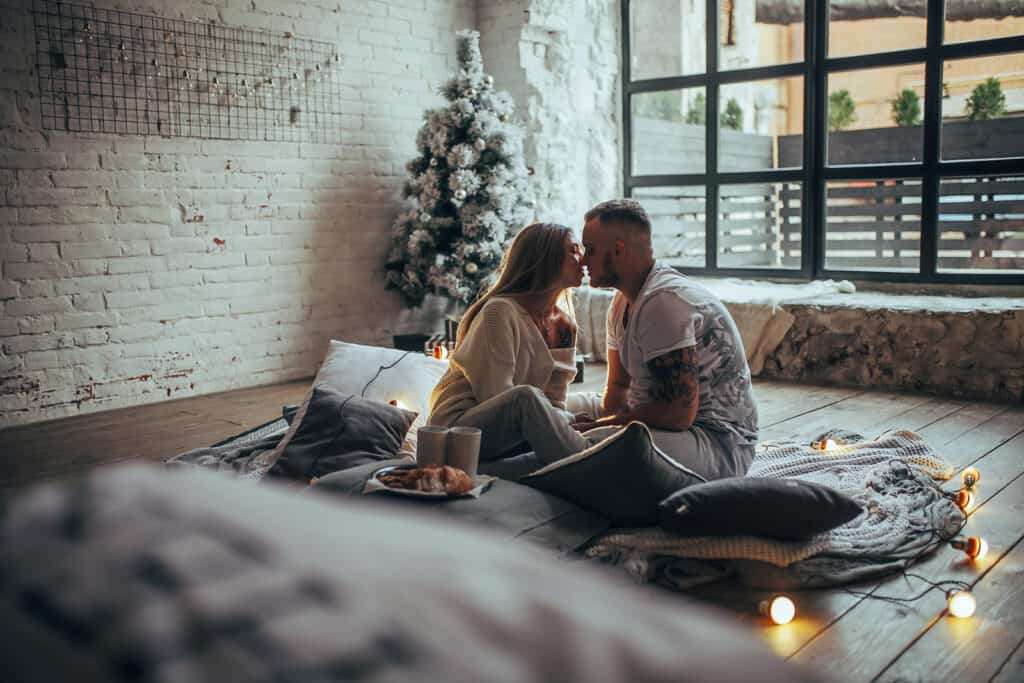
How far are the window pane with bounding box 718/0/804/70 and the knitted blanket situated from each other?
4139mm

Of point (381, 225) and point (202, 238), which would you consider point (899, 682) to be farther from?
point (381, 225)

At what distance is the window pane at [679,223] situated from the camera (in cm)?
701

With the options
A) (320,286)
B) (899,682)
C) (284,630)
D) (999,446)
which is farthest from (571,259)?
(320,286)

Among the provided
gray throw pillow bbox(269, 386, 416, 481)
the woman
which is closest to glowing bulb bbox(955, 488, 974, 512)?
the woman

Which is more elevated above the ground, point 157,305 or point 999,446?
point 157,305

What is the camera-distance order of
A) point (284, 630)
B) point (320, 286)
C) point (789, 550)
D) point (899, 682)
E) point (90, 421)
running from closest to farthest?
point (284, 630)
point (899, 682)
point (789, 550)
point (90, 421)
point (320, 286)

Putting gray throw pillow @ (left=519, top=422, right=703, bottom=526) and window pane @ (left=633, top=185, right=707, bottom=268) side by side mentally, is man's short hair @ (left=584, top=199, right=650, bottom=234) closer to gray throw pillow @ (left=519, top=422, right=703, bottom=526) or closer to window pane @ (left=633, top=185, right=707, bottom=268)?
gray throw pillow @ (left=519, top=422, right=703, bottom=526)

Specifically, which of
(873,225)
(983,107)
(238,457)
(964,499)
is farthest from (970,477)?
(983,107)

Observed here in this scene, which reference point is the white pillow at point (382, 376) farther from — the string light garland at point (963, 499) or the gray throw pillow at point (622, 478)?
the string light garland at point (963, 499)

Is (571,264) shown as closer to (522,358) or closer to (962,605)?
(522,358)

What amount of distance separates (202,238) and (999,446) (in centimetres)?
414

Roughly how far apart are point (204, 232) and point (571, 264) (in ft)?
9.67

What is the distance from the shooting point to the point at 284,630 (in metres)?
0.47

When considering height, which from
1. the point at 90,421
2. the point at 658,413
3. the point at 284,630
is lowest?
the point at 90,421
